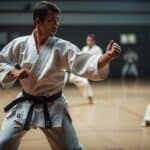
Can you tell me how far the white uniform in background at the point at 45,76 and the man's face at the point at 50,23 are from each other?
0.08 m

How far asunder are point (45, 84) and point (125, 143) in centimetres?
274

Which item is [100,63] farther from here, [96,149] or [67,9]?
[67,9]

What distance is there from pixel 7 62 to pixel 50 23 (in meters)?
0.44

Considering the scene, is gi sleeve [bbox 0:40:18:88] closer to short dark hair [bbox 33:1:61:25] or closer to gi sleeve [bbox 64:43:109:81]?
short dark hair [bbox 33:1:61:25]

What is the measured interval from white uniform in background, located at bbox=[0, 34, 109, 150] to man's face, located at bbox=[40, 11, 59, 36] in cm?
8

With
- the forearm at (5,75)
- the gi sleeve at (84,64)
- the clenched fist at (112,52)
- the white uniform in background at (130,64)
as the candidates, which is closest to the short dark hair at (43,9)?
the gi sleeve at (84,64)

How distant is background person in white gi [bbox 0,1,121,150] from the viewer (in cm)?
310

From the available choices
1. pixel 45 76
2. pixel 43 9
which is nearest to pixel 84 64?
pixel 45 76

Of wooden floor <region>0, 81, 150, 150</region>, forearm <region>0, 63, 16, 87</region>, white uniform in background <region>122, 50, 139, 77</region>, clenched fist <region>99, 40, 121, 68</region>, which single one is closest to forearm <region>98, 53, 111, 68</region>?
clenched fist <region>99, 40, 121, 68</region>

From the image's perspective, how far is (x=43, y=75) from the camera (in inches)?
123

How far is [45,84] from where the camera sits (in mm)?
3176

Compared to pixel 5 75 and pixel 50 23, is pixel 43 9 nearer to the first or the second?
pixel 50 23

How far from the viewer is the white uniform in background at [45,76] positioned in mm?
3096

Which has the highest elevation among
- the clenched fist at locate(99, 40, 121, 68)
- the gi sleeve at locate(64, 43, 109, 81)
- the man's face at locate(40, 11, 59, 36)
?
the man's face at locate(40, 11, 59, 36)
